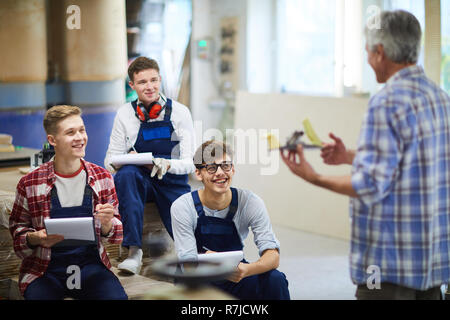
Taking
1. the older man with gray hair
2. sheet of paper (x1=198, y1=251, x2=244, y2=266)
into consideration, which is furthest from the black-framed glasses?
the older man with gray hair

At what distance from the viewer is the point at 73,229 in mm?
2889

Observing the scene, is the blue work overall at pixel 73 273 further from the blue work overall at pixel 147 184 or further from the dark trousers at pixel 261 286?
the blue work overall at pixel 147 184

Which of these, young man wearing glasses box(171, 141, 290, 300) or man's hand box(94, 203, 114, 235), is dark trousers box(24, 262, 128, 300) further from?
young man wearing glasses box(171, 141, 290, 300)

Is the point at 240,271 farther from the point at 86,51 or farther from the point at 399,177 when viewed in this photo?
the point at 86,51

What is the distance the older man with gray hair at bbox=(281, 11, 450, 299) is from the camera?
2.17 m

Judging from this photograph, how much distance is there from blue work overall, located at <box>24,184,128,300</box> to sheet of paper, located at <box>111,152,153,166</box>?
76cm

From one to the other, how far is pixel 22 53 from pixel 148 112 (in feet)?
8.49

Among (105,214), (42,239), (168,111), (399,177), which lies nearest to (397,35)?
(399,177)

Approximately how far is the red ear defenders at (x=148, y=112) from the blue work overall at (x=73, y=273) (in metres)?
0.89

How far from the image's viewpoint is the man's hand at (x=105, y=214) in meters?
2.95

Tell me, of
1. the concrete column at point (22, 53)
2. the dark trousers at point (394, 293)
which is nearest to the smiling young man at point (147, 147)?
the dark trousers at point (394, 293)

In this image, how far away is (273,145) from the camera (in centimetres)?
263

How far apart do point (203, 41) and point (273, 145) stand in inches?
240
